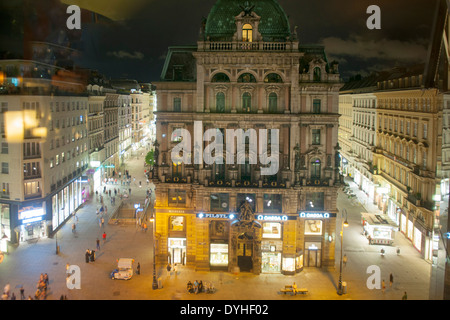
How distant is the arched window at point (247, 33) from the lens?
43.1m

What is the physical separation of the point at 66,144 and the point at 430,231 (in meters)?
46.0

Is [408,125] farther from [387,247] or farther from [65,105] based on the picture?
[65,105]

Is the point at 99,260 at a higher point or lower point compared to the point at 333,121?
lower

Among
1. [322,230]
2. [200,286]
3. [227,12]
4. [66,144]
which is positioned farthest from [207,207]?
[66,144]

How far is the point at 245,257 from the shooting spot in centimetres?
4366

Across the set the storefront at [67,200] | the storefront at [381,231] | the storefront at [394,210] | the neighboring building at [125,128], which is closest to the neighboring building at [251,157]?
the storefront at [381,231]

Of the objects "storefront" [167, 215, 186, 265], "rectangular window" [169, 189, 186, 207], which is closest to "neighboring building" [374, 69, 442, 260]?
"rectangular window" [169, 189, 186, 207]

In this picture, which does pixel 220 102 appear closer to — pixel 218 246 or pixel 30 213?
pixel 218 246

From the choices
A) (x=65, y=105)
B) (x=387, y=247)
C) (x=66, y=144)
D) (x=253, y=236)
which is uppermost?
(x=65, y=105)

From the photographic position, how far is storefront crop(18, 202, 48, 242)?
48.7m

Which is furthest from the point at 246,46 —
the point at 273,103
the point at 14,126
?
the point at 14,126

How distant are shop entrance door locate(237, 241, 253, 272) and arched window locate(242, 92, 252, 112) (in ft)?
44.6

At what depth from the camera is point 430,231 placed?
1738 inches

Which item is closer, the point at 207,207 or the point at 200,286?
the point at 200,286
